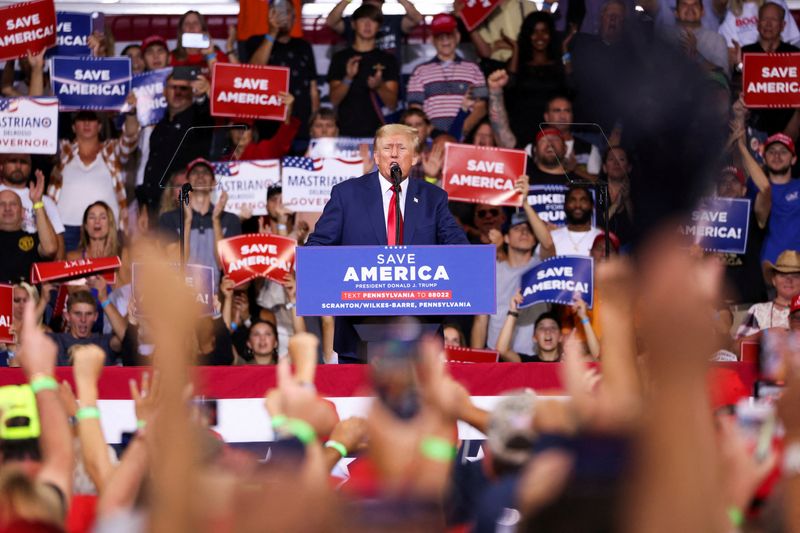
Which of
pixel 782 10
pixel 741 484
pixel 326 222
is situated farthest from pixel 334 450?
pixel 782 10

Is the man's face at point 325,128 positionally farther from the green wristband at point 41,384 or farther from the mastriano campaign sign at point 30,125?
the green wristband at point 41,384

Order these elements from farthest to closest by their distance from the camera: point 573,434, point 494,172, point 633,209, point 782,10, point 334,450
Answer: point 782,10 < point 494,172 < point 334,450 < point 573,434 < point 633,209

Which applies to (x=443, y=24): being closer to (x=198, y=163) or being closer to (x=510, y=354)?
(x=198, y=163)

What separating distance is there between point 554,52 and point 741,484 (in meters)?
7.09

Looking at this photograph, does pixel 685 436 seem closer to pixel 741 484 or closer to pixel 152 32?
pixel 741 484

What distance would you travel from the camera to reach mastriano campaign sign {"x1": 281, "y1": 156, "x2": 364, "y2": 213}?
326 inches

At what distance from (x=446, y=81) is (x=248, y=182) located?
175 cm

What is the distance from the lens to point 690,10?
27.9 ft

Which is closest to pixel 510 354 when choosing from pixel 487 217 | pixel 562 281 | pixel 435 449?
pixel 562 281

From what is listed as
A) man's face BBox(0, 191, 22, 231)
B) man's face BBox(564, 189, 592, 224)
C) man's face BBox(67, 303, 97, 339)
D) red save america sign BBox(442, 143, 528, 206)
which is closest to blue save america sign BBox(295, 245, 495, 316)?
man's face BBox(67, 303, 97, 339)

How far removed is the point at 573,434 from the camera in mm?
1949

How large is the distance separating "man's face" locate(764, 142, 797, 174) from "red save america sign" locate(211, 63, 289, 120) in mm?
3489

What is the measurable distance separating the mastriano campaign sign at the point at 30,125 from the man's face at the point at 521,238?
10.7 ft

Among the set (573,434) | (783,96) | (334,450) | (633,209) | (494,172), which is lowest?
(334,450)
